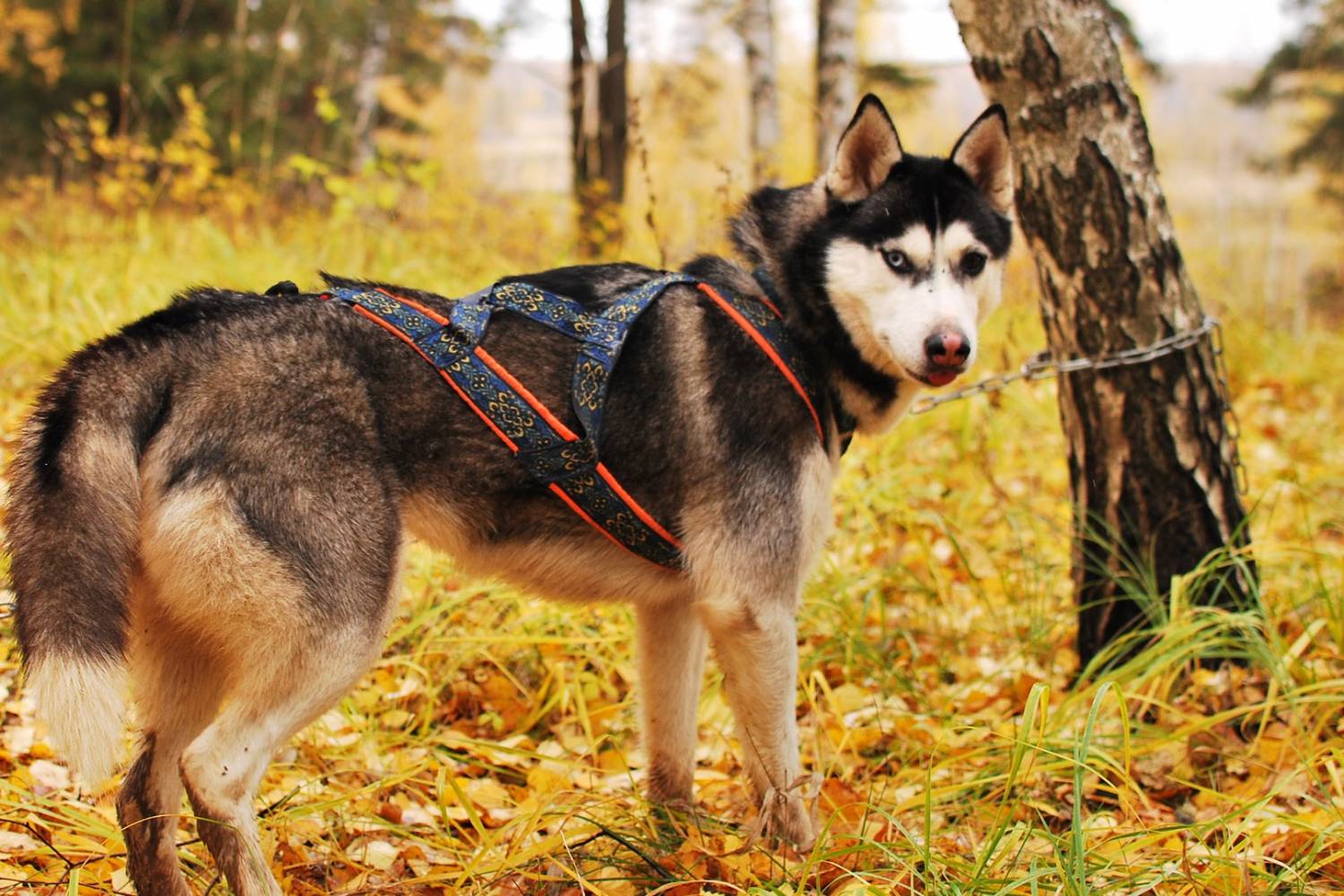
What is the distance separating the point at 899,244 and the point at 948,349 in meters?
0.34

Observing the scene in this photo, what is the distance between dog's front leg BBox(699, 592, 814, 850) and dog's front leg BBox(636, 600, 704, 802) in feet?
0.90

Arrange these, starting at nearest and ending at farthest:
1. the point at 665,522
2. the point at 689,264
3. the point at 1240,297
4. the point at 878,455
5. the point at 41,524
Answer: the point at 41,524 → the point at 665,522 → the point at 689,264 → the point at 878,455 → the point at 1240,297

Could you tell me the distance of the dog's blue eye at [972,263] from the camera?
261 cm

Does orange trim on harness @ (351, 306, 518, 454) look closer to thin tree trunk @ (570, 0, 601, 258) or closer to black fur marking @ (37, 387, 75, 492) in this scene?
black fur marking @ (37, 387, 75, 492)

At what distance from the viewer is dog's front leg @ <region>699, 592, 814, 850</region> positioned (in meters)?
2.57

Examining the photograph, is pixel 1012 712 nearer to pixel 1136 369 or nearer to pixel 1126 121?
pixel 1136 369

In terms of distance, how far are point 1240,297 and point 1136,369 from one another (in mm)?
7735

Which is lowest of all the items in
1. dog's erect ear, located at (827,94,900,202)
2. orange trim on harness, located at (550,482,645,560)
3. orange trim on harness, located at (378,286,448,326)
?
orange trim on harness, located at (550,482,645,560)

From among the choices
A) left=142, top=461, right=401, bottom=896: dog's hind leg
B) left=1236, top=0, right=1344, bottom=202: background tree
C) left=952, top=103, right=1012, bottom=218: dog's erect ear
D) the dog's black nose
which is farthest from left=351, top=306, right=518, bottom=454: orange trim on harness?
left=1236, top=0, right=1344, bottom=202: background tree

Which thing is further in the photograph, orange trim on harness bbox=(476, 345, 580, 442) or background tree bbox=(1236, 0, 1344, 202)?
background tree bbox=(1236, 0, 1344, 202)

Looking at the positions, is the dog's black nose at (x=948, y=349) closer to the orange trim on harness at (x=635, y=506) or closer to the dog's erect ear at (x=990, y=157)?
the dog's erect ear at (x=990, y=157)

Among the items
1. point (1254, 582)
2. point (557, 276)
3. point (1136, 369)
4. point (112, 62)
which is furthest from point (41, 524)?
point (112, 62)

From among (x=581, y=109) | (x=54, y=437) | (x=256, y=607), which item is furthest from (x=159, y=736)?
(x=581, y=109)

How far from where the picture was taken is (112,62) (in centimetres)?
1116
